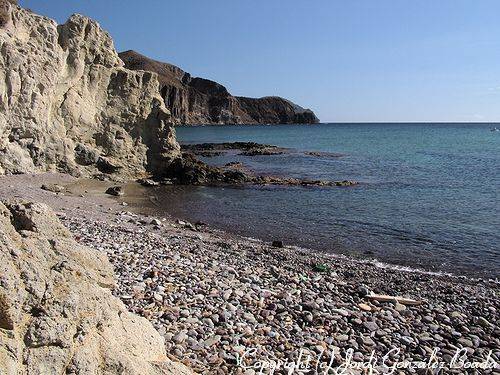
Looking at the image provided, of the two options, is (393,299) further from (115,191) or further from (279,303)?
(115,191)

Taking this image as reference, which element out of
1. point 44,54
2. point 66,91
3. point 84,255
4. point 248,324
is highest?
point 44,54

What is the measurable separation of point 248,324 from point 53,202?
14771 millimetres

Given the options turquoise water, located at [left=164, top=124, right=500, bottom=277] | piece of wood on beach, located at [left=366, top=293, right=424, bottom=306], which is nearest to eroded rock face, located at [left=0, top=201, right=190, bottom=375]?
piece of wood on beach, located at [left=366, top=293, right=424, bottom=306]

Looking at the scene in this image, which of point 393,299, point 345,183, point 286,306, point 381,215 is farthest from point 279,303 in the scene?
point 345,183

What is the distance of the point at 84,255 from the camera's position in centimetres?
592

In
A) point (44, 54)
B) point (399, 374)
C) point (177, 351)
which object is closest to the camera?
point (177, 351)

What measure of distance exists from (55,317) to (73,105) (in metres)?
26.7

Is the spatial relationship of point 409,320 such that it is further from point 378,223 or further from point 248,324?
point 378,223

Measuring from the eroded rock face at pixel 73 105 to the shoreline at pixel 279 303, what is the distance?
1174cm

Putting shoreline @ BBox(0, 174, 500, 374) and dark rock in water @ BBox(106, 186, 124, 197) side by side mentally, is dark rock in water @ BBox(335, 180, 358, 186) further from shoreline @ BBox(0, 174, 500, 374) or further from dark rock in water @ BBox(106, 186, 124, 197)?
shoreline @ BBox(0, 174, 500, 374)

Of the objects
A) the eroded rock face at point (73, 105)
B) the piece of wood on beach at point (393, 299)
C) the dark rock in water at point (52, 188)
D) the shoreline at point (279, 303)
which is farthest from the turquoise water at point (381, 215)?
the dark rock in water at point (52, 188)

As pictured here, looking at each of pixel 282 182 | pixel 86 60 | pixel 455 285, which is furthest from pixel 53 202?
pixel 282 182

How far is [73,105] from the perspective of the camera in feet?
93.5

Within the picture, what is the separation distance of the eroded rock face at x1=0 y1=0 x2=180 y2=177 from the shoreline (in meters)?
11.7
